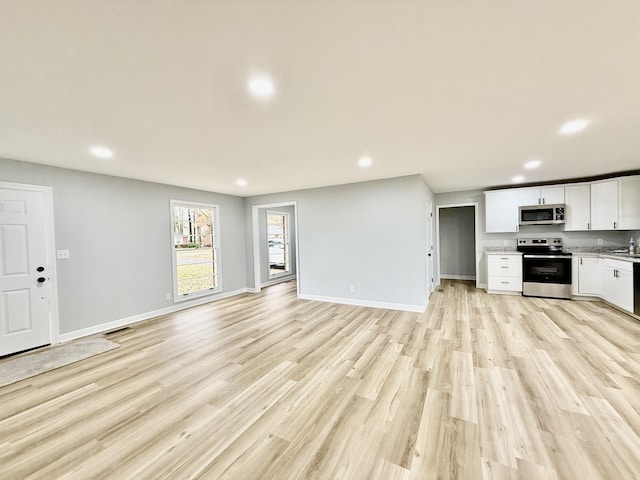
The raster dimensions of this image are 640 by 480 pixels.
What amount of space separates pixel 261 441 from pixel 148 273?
4012 mm

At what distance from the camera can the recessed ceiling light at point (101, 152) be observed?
295cm

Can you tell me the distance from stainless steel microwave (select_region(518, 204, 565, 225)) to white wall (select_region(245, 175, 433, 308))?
2412mm

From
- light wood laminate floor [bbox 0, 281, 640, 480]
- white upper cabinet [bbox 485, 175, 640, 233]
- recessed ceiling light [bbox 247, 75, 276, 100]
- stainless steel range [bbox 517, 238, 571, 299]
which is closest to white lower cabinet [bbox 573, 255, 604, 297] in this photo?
stainless steel range [bbox 517, 238, 571, 299]

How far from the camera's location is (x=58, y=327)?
3555 mm

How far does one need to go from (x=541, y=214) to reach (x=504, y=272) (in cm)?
143

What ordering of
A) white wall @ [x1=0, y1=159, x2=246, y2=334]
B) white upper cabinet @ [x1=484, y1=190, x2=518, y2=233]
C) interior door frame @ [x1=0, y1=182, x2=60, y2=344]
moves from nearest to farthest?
interior door frame @ [x1=0, y1=182, x2=60, y2=344]
white wall @ [x1=0, y1=159, x2=246, y2=334]
white upper cabinet @ [x1=484, y1=190, x2=518, y2=233]

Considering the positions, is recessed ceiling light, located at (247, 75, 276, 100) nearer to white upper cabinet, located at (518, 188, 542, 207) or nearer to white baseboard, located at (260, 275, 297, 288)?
white baseboard, located at (260, 275, 297, 288)

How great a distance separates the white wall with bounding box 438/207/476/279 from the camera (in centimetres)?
738

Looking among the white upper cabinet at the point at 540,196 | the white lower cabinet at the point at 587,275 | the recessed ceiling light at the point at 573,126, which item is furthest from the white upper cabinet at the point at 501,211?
the recessed ceiling light at the point at 573,126

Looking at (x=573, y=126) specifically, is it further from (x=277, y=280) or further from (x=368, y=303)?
(x=277, y=280)

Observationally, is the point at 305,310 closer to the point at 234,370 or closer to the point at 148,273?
the point at 234,370

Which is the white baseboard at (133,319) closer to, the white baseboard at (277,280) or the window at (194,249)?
the window at (194,249)

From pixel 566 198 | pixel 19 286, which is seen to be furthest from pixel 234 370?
pixel 566 198

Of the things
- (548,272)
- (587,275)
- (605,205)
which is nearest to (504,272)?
(548,272)
